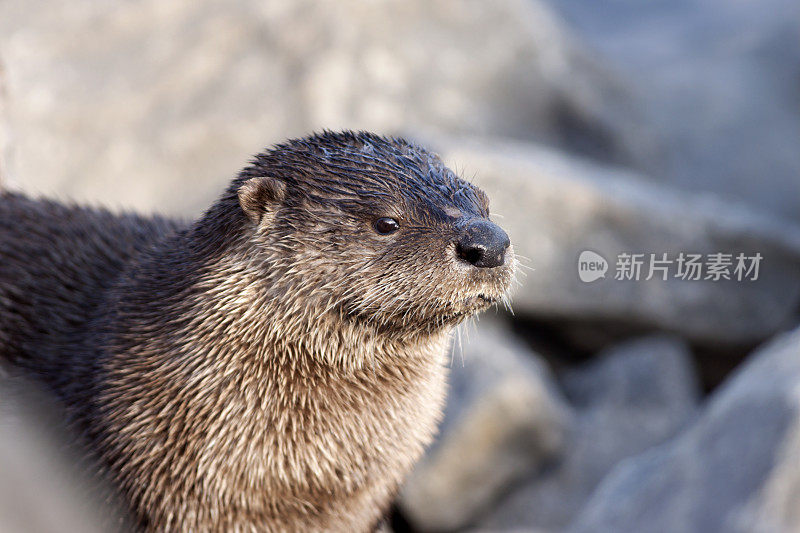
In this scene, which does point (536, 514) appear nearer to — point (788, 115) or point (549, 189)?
point (549, 189)

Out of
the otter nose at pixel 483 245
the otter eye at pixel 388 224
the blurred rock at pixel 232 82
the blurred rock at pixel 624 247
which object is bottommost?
the otter nose at pixel 483 245

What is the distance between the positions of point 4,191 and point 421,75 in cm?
388

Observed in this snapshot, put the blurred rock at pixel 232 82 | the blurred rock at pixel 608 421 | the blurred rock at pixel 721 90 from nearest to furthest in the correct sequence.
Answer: the blurred rock at pixel 608 421
the blurred rock at pixel 232 82
the blurred rock at pixel 721 90

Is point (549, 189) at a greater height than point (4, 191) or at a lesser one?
greater

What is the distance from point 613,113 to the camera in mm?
7168

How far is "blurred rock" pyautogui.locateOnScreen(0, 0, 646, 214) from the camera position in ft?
20.1

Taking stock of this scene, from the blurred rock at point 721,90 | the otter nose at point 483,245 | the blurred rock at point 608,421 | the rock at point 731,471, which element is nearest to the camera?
the rock at point 731,471

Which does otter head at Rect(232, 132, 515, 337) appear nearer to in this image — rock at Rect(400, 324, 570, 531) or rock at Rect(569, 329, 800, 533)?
rock at Rect(569, 329, 800, 533)

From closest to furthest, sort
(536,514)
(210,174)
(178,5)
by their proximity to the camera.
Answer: (536,514) → (210,174) → (178,5)

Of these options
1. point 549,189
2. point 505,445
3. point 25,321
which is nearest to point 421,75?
point 549,189

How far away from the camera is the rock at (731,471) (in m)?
1.93

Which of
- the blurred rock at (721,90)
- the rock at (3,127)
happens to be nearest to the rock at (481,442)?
the rock at (3,127)

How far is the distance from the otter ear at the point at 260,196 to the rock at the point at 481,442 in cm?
194

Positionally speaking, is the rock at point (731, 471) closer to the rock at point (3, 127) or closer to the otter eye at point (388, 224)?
the otter eye at point (388, 224)
